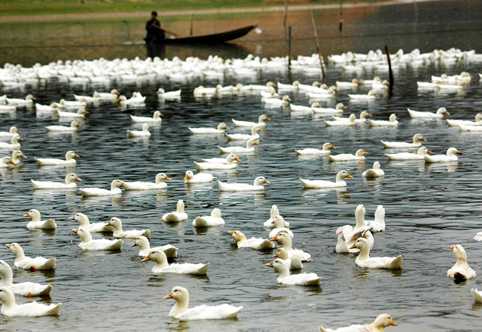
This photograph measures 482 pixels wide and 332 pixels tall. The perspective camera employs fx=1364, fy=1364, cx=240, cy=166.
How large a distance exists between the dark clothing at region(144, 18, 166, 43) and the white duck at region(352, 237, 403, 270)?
61.6m

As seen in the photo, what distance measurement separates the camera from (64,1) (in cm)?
12112

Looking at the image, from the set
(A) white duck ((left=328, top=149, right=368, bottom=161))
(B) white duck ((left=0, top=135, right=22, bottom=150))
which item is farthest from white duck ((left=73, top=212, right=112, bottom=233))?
(B) white duck ((left=0, top=135, right=22, bottom=150))

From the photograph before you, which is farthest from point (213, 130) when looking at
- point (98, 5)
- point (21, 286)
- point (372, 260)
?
point (98, 5)

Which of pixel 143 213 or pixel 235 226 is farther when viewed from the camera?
pixel 143 213

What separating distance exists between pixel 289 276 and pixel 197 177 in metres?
12.6

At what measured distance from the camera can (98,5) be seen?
395 ft

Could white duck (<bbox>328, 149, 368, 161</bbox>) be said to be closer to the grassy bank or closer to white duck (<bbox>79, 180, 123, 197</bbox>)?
white duck (<bbox>79, 180, 123, 197</bbox>)

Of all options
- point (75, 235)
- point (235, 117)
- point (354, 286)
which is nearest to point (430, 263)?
point (354, 286)

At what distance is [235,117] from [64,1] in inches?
2778

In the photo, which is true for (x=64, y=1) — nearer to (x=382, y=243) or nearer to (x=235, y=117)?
(x=235, y=117)

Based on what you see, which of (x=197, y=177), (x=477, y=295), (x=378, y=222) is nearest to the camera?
(x=477, y=295)

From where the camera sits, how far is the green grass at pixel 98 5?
379ft

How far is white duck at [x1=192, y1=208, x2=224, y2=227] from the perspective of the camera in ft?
101

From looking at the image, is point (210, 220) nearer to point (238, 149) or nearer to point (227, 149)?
point (227, 149)
